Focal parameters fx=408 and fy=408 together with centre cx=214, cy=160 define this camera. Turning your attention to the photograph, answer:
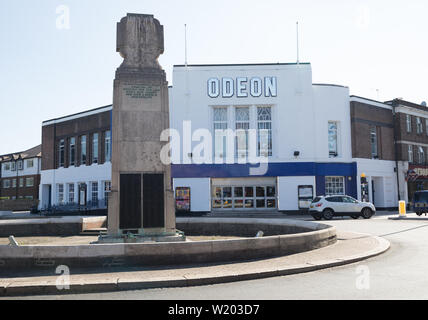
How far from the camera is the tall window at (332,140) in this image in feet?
113

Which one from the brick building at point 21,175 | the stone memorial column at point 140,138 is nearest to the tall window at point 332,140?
the stone memorial column at point 140,138

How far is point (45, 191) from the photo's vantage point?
44.6 m

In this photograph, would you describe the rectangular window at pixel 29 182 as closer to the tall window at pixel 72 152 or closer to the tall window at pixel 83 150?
the tall window at pixel 72 152

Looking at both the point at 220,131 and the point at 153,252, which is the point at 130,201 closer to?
the point at 153,252

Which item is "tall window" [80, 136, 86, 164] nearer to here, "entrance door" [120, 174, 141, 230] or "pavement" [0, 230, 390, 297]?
"entrance door" [120, 174, 141, 230]

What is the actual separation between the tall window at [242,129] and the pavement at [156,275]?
24.0 m

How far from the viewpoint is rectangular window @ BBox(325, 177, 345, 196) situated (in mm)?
33844

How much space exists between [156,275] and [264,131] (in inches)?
1076

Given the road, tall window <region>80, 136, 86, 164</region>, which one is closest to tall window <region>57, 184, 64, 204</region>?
tall window <region>80, 136, 86, 164</region>

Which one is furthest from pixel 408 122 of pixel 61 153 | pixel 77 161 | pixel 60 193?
pixel 60 193

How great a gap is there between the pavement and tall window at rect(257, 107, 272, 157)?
954 inches
